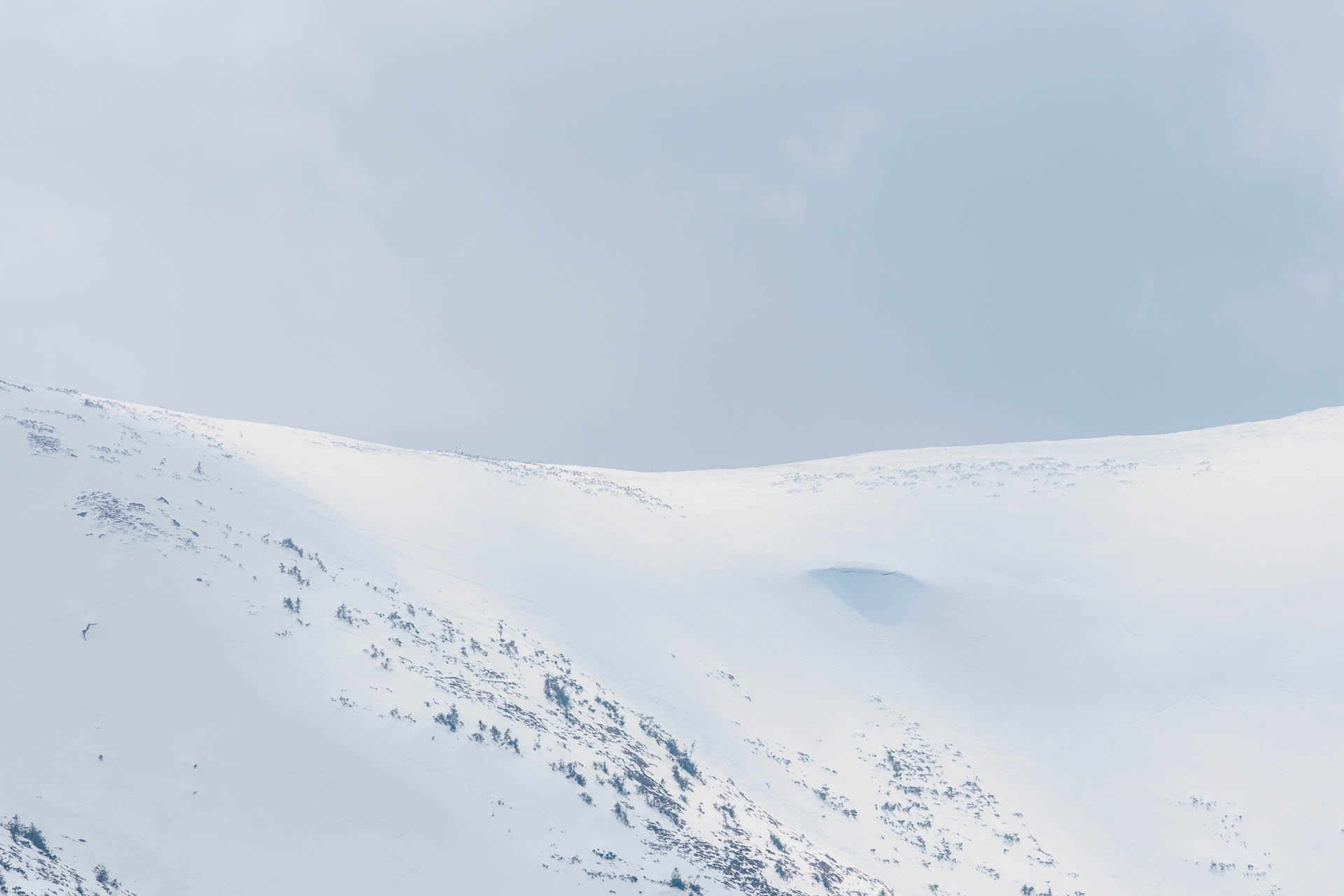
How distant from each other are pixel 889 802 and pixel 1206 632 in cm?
1956

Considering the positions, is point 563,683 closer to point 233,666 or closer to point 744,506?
point 233,666

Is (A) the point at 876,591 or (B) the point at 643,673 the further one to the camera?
(A) the point at 876,591

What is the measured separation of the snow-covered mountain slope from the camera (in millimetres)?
25266

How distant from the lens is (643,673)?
40531 millimetres

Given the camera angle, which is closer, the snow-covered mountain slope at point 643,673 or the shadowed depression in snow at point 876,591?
the snow-covered mountain slope at point 643,673

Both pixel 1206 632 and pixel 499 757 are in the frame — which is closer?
pixel 499 757

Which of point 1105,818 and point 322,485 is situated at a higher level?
point 322,485

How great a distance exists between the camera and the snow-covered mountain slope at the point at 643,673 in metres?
25.3

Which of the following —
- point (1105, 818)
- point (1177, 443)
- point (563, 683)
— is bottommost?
point (563, 683)

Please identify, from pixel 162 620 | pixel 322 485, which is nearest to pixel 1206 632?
pixel 322 485

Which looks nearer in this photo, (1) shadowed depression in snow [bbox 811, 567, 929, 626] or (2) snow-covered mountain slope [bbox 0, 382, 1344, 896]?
(2) snow-covered mountain slope [bbox 0, 382, 1344, 896]

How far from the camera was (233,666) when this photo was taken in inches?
1118

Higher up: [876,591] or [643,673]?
[876,591]

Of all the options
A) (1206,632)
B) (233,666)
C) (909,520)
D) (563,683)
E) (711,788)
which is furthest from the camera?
(909,520)
